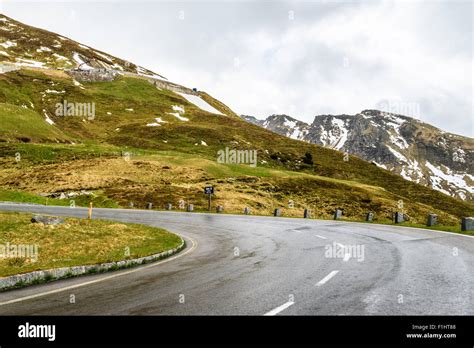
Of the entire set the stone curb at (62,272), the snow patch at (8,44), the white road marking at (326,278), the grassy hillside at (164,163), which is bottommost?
the stone curb at (62,272)

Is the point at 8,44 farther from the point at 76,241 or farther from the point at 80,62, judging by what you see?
the point at 76,241

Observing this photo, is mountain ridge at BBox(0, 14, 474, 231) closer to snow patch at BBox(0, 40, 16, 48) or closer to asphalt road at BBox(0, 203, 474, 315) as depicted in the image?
snow patch at BBox(0, 40, 16, 48)

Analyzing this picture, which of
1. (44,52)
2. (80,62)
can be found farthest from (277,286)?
(44,52)

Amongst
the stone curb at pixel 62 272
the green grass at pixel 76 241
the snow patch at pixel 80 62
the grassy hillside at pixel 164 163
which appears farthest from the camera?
the snow patch at pixel 80 62

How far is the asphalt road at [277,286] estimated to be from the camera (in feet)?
24.2

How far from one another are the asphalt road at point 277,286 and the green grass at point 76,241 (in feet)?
4.95

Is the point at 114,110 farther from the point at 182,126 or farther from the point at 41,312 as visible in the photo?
the point at 41,312

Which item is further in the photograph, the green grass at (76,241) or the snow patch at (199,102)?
the snow patch at (199,102)

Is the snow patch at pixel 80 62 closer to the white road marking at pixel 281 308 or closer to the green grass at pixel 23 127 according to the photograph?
the green grass at pixel 23 127

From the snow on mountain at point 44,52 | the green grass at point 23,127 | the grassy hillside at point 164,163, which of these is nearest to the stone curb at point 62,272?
the grassy hillside at point 164,163

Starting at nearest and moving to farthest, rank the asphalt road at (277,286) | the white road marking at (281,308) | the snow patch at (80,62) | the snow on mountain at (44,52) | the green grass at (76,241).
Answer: the white road marking at (281,308) → the asphalt road at (277,286) → the green grass at (76,241) → the snow on mountain at (44,52) → the snow patch at (80,62)

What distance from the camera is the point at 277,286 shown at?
917cm

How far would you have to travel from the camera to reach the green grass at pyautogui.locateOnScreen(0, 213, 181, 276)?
12.3 m
